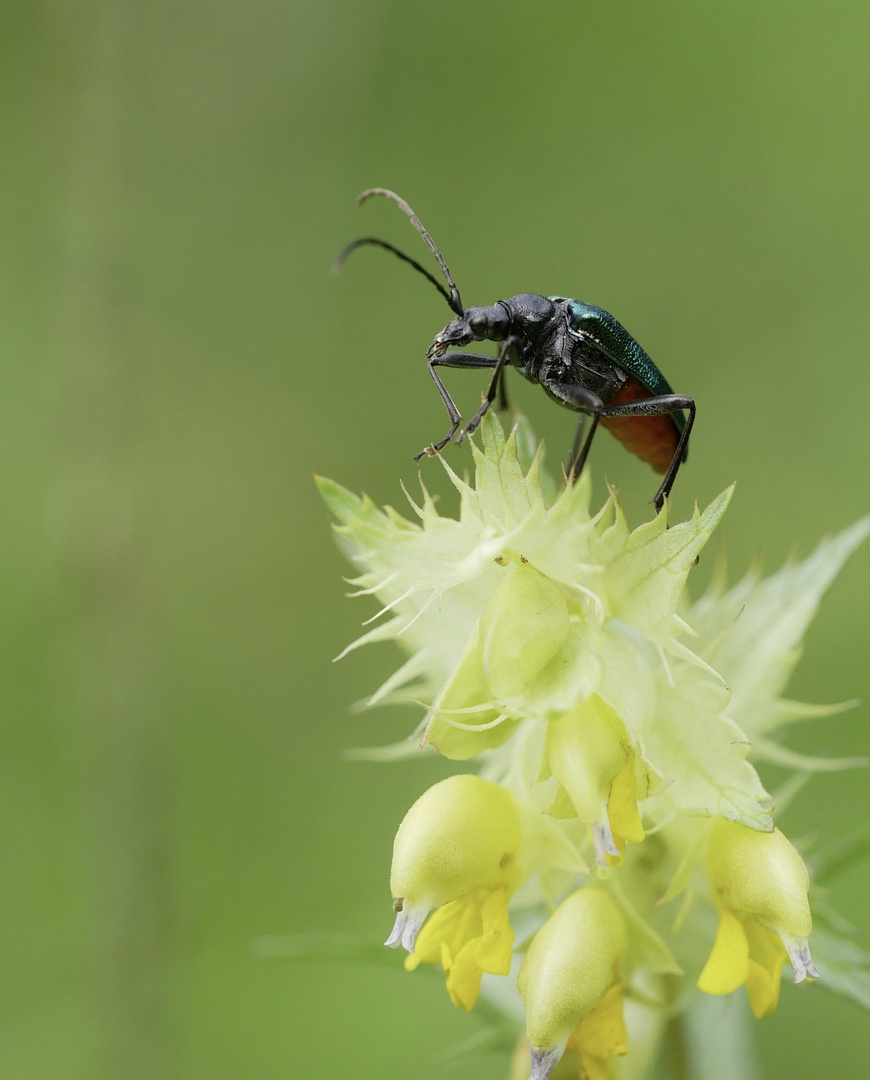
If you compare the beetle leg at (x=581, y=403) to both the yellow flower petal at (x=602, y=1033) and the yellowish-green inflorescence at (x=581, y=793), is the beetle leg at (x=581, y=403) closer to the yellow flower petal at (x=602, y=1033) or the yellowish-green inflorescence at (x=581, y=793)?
the yellowish-green inflorescence at (x=581, y=793)

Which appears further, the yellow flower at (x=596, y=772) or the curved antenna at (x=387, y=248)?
the curved antenna at (x=387, y=248)

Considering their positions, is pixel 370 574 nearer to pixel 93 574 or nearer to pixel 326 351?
pixel 93 574

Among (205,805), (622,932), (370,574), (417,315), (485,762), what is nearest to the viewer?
(622,932)

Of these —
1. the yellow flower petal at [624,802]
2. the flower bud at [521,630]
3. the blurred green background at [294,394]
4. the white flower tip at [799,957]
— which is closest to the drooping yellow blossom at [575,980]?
the yellow flower petal at [624,802]

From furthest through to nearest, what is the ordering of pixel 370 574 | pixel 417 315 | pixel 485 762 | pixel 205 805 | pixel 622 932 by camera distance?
pixel 417 315 → pixel 205 805 → pixel 485 762 → pixel 370 574 → pixel 622 932

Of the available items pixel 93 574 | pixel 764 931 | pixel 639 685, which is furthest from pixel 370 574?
pixel 93 574

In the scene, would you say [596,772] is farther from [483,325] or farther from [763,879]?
[483,325]

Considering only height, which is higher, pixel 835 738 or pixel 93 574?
pixel 93 574
